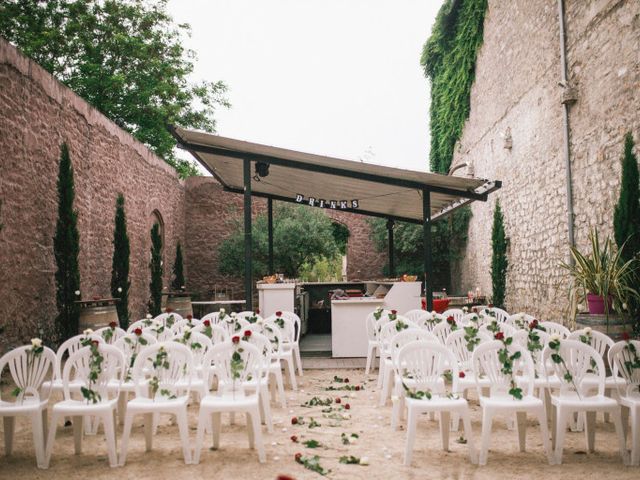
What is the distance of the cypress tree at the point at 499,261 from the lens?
405 inches

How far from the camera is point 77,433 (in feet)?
12.0

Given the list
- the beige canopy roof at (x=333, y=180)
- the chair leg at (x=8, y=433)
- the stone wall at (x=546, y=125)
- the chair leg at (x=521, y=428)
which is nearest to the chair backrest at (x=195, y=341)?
the chair leg at (x=8, y=433)

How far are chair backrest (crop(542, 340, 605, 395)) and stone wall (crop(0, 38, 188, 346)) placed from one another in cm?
581

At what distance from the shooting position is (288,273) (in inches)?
523

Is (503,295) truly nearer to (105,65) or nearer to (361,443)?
(361,443)

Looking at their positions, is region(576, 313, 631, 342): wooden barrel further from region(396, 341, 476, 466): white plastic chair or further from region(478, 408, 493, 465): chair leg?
region(478, 408, 493, 465): chair leg

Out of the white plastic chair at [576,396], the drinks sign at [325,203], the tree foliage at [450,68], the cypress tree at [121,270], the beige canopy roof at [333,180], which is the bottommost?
the white plastic chair at [576,396]

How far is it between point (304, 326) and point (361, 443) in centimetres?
664

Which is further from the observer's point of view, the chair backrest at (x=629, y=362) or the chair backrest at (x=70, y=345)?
the chair backrest at (x=70, y=345)

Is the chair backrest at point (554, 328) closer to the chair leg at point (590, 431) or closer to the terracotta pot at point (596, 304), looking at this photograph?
the terracotta pot at point (596, 304)

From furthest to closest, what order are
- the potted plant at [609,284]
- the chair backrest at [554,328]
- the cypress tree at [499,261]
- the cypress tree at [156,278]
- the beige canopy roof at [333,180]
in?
the cypress tree at [156,278] → the cypress tree at [499,261] → the beige canopy roof at [333,180] → the potted plant at [609,284] → the chair backrest at [554,328]

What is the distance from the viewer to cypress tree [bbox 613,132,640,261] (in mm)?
5504

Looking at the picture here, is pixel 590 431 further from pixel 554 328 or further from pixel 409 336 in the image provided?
pixel 409 336

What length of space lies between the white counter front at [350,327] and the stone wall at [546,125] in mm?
2732
